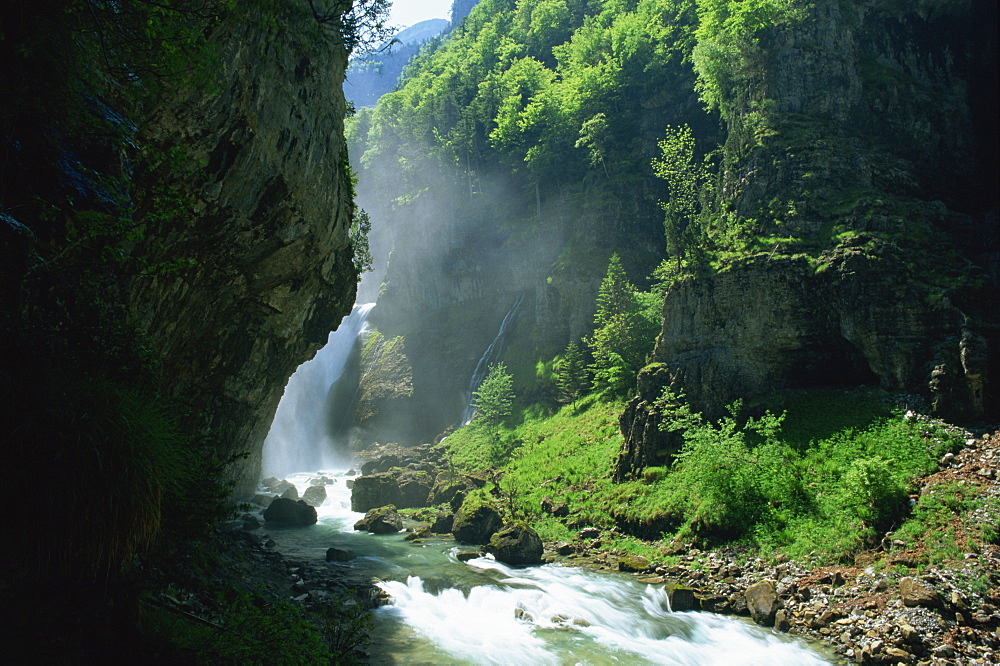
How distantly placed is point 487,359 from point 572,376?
10974 mm

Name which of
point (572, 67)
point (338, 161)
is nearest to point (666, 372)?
point (338, 161)

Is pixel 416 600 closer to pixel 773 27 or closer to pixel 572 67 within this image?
pixel 773 27

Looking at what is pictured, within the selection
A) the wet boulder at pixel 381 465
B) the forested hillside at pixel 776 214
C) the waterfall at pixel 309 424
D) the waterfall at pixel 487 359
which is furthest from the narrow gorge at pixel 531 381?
the waterfall at pixel 309 424

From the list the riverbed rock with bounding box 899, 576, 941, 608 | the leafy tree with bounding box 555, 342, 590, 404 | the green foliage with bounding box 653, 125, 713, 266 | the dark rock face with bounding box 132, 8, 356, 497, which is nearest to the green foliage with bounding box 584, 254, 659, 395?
the leafy tree with bounding box 555, 342, 590, 404

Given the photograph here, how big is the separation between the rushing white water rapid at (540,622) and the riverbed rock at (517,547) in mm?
467

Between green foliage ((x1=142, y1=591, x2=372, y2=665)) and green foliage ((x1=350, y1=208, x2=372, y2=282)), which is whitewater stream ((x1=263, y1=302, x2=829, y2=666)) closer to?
green foliage ((x1=142, y1=591, x2=372, y2=665))

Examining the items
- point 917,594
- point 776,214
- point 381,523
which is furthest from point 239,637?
point 776,214

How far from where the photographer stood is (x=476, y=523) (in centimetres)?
2061

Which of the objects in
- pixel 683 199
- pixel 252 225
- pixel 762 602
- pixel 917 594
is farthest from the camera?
pixel 683 199

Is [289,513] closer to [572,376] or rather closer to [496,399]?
[496,399]

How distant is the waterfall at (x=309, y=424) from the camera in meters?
45.1

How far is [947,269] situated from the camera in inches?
678

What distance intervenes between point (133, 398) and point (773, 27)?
30041 mm

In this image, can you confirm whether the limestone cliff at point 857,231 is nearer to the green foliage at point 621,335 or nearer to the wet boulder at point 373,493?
the green foliage at point 621,335
